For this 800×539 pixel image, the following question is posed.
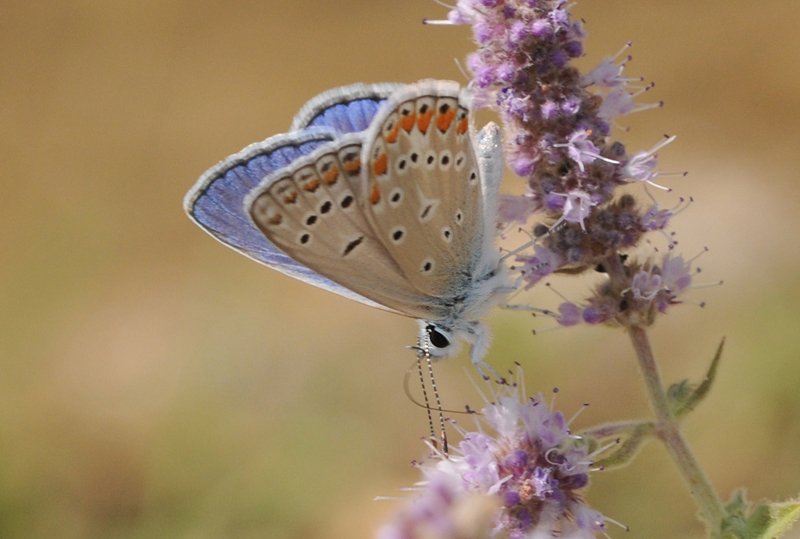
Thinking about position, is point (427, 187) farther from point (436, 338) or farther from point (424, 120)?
point (436, 338)

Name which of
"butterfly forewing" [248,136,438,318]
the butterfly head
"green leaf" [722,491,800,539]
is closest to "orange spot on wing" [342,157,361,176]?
"butterfly forewing" [248,136,438,318]

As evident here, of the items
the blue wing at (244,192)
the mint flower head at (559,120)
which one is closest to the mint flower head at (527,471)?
the mint flower head at (559,120)

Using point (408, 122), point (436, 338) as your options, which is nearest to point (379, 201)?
point (408, 122)

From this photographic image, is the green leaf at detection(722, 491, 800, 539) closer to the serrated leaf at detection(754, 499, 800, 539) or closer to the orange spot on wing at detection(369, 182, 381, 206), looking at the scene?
the serrated leaf at detection(754, 499, 800, 539)

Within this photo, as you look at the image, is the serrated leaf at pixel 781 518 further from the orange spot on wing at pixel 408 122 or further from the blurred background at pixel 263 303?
the orange spot on wing at pixel 408 122

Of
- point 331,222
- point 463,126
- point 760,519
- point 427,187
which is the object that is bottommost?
point 760,519

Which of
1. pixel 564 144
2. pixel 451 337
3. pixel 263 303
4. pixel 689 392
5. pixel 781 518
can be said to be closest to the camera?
pixel 781 518

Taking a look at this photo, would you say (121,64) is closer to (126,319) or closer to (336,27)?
(336,27)
